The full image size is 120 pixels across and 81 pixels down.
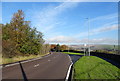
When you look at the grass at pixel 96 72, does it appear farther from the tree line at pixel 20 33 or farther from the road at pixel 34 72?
the tree line at pixel 20 33

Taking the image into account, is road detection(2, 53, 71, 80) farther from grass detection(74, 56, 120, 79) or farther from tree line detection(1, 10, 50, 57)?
tree line detection(1, 10, 50, 57)

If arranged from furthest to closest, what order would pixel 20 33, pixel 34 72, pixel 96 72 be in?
pixel 20 33 → pixel 96 72 → pixel 34 72

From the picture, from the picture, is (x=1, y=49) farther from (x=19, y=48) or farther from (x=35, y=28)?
(x=35, y=28)

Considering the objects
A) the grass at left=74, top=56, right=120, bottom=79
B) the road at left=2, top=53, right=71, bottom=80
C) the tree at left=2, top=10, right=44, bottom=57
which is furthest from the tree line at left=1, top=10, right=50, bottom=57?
the grass at left=74, top=56, right=120, bottom=79

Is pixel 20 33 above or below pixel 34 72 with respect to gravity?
above

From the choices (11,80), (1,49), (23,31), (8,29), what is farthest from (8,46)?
(11,80)

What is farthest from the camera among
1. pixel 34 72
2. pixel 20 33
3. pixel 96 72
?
pixel 20 33

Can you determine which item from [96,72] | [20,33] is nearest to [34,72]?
[96,72]

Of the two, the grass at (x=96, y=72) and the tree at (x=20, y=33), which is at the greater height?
the tree at (x=20, y=33)

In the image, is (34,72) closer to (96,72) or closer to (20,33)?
(96,72)

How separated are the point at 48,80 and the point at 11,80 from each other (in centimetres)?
221

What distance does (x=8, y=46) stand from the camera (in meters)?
23.4

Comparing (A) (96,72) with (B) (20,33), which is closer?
(A) (96,72)

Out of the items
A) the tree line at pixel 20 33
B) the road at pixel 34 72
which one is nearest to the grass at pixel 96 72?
the road at pixel 34 72
